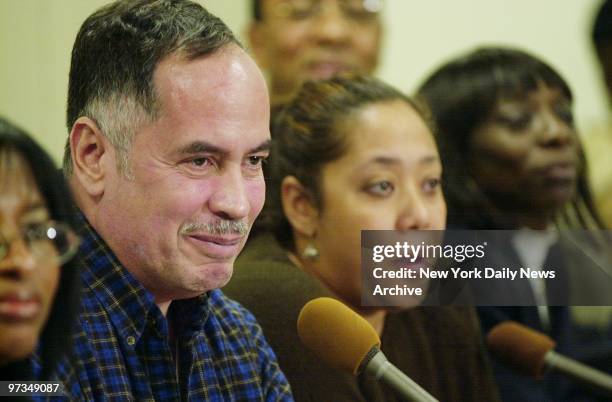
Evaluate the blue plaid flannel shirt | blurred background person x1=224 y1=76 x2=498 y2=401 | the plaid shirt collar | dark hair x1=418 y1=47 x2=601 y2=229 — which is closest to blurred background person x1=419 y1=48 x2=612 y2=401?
dark hair x1=418 y1=47 x2=601 y2=229

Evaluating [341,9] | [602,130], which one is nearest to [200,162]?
[341,9]

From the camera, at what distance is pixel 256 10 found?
1633 mm

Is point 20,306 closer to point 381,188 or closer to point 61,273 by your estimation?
point 61,273

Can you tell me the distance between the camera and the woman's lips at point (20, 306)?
1263 mm

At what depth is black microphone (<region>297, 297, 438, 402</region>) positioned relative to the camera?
1324mm

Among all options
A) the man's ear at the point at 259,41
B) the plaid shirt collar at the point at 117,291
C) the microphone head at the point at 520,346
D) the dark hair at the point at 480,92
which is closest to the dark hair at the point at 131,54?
the plaid shirt collar at the point at 117,291

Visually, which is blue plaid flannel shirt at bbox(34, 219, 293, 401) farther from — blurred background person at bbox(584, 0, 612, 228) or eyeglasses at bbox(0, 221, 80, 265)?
blurred background person at bbox(584, 0, 612, 228)

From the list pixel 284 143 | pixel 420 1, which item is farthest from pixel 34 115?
pixel 420 1

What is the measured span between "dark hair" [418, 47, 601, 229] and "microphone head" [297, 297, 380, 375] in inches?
16.3

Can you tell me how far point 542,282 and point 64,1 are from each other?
91 cm

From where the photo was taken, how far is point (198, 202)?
1.31m

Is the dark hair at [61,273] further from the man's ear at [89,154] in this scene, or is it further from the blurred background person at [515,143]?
the blurred background person at [515,143]

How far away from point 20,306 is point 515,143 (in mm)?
906

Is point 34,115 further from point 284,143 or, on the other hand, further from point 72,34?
point 284,143
